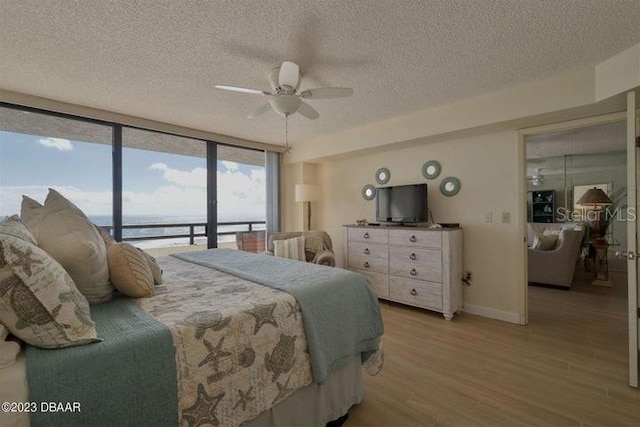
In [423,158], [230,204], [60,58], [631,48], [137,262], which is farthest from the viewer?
[230,204]

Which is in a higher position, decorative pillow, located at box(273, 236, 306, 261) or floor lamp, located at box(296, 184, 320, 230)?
floor lamp, located at box(296, 184, 320, 230)

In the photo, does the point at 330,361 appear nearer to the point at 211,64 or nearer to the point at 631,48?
the point at 211,64

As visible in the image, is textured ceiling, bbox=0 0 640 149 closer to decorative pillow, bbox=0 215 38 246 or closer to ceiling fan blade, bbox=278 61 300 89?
ceiling fan blade, bbox=278 61 300 89

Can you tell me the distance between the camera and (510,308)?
307cm

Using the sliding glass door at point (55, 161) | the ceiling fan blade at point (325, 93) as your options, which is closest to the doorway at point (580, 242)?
the ceiling fan blade at point (325, 93)

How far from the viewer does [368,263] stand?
3.80 m

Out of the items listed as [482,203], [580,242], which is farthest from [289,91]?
[580,242]

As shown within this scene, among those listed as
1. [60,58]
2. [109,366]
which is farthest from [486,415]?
[60,58]

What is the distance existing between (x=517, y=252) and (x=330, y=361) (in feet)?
8.69

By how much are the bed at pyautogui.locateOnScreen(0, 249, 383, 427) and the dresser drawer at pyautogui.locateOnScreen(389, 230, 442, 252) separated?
67.2 inches

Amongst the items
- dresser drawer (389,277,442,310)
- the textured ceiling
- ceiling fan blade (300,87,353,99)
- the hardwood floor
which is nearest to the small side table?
the hardwood floor

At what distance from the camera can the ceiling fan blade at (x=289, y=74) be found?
1.98 meters

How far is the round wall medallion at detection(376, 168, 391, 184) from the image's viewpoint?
4.07 m

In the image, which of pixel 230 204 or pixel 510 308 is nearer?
pixel 510 308
